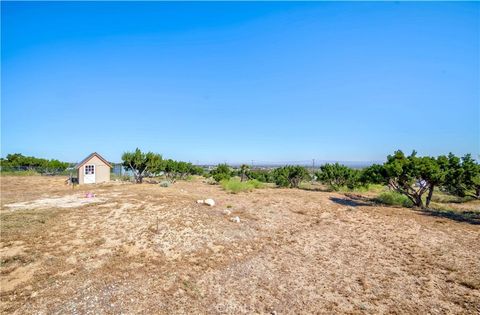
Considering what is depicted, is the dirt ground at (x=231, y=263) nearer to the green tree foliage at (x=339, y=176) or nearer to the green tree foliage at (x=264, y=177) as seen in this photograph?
the green tree foliage at (x=339, y=176)

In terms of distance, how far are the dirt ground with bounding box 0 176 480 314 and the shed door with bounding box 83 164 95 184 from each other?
15144 millimetres

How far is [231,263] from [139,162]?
69.0ft

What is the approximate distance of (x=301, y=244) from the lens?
798 centimetres

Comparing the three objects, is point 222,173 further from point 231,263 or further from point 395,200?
point 231,263

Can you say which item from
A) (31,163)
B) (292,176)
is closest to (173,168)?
(292,176)

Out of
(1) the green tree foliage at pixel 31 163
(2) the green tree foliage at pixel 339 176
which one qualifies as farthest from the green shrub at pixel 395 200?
(1) the green tree foliage at pixel 31 163

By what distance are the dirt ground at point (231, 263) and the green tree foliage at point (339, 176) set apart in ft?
40.0

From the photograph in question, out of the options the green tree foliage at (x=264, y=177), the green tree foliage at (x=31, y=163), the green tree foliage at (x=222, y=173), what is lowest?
the green tree foliage at (x=264, y=177)

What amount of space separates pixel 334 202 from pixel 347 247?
7.68 m

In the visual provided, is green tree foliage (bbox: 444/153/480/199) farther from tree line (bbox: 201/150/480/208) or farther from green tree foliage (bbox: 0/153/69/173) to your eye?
green tree foliage (bbox: 0/153/69/173)

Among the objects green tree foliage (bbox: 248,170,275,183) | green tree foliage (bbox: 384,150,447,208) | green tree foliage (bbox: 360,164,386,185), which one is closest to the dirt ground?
green tree foliage (bbox: 384,150,447,208)

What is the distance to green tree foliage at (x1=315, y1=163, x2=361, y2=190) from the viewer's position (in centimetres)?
2344

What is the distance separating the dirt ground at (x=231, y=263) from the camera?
4684 millimetres

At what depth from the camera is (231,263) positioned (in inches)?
257
